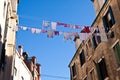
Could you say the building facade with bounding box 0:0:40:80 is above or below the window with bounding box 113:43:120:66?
above

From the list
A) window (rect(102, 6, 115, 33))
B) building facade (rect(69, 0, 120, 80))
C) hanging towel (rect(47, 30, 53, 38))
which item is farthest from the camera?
window (rect(102, 6, 115, 33))

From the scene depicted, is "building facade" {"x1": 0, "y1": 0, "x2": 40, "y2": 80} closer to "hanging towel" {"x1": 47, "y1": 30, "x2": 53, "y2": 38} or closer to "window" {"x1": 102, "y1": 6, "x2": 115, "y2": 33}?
"hanging towel" {"x1": 47, "y1": 30, "x2": 53, "y2": 38}

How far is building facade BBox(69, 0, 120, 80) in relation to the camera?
16.6m

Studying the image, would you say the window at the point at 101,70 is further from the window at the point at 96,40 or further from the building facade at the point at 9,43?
the building facade at the point at 9,43

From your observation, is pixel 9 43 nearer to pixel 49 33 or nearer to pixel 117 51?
pixel 49 33

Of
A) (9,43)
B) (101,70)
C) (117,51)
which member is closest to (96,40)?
(101,70)

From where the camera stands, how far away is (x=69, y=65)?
2823cm

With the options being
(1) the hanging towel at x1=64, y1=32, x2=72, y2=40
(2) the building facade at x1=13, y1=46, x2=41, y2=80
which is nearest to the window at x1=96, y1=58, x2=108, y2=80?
(1) the hanging towel at x1=64, y1=32, x2=72, y2=40

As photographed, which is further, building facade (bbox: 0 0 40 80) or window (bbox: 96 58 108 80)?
window (bbox: 96 58 108 80)

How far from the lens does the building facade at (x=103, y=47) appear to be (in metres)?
16.6

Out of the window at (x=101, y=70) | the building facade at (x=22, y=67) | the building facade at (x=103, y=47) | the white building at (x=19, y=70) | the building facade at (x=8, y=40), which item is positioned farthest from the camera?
the building facade at (x=22, y=67)

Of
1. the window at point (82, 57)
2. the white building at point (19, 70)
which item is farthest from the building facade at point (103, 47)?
the white building at point (19, 70)

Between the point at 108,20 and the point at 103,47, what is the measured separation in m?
2.17

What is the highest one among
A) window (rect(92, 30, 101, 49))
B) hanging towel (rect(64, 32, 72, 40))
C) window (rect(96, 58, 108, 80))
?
window (rect(92, 30, 101, 49))
